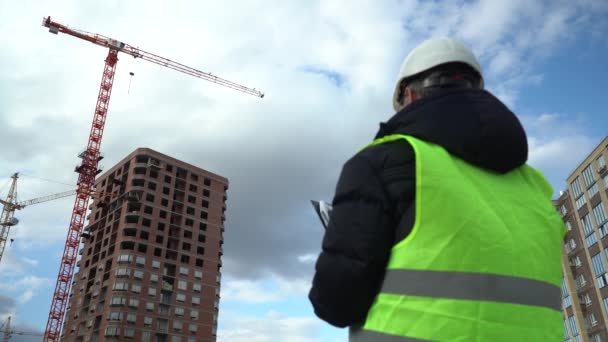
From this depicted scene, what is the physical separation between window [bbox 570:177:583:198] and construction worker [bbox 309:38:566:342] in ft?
218

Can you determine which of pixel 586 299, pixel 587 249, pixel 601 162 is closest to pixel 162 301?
pixel 586 299

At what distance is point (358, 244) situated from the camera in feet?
6.48

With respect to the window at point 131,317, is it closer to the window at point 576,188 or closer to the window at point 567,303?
the window at point 567,303

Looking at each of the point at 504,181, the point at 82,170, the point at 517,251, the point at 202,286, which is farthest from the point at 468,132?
the point at 82,170

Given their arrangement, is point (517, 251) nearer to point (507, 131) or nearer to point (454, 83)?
point (507, 131)

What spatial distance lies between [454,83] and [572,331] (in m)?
72.6

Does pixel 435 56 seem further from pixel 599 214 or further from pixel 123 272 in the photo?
pixel 123 272

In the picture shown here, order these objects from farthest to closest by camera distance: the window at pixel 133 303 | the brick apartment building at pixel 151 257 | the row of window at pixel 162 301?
the brick apartment building at pixel 151 257 → the window at pixel 133 303 → the row of window at pixel 162 301

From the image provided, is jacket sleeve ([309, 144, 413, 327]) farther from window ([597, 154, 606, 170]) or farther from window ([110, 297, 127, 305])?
window ([110, 297, 127, 305])

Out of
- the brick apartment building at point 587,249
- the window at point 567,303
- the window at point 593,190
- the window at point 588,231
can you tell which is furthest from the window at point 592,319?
the window at point 593,190

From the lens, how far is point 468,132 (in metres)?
2.12

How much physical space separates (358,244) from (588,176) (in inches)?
2568

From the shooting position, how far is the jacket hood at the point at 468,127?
2.12 meters

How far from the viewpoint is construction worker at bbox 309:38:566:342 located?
1.88m
